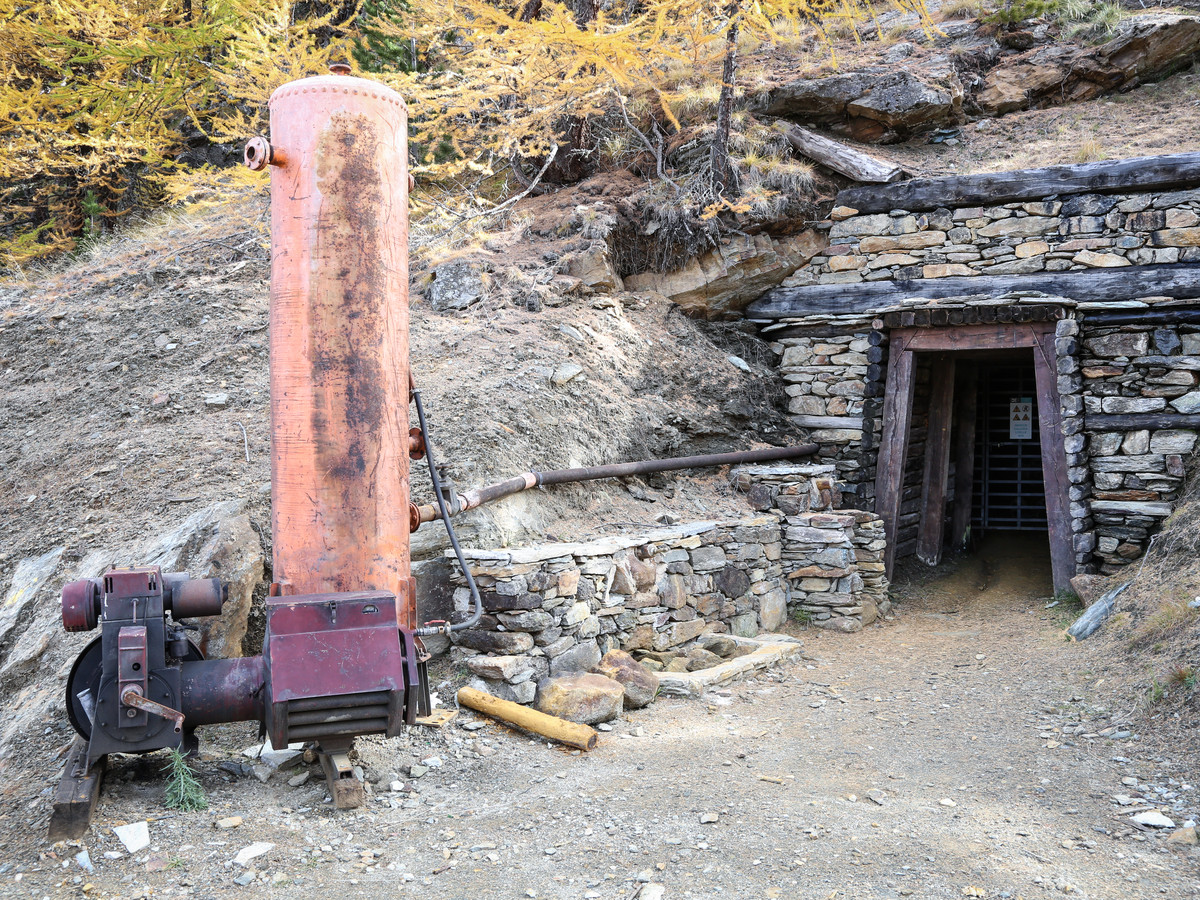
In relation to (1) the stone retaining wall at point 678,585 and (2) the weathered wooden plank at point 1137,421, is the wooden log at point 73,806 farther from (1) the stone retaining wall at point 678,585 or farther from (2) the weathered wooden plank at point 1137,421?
(2) the weathered wooden plank at point 1137,421

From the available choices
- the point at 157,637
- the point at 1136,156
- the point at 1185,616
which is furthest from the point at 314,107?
the point at 1136,156

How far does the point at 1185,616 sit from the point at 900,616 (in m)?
2.86

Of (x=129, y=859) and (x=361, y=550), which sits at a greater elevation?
(x=361, y=550)

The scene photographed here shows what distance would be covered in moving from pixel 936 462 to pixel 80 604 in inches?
341

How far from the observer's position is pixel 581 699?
5004 mm

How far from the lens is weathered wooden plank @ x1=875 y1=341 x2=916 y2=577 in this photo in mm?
8945

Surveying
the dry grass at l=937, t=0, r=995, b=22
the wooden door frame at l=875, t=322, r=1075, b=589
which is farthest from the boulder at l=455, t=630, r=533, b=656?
the dry grass at l=937, t=0, r=995, b=22

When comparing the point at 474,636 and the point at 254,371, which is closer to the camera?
the point at 474,636

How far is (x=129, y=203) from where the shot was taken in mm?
12555

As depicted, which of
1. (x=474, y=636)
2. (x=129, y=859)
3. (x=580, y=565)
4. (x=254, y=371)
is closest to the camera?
(x=129, y=859)

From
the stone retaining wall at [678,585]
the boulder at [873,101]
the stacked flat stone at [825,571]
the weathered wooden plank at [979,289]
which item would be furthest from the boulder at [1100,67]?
the stacked flat stone at [825,571]

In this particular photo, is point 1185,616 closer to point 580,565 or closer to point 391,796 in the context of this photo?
point 580,565

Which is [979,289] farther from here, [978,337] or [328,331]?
[328,331]

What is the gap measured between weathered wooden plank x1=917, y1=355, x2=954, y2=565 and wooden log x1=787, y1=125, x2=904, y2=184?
2146mm
